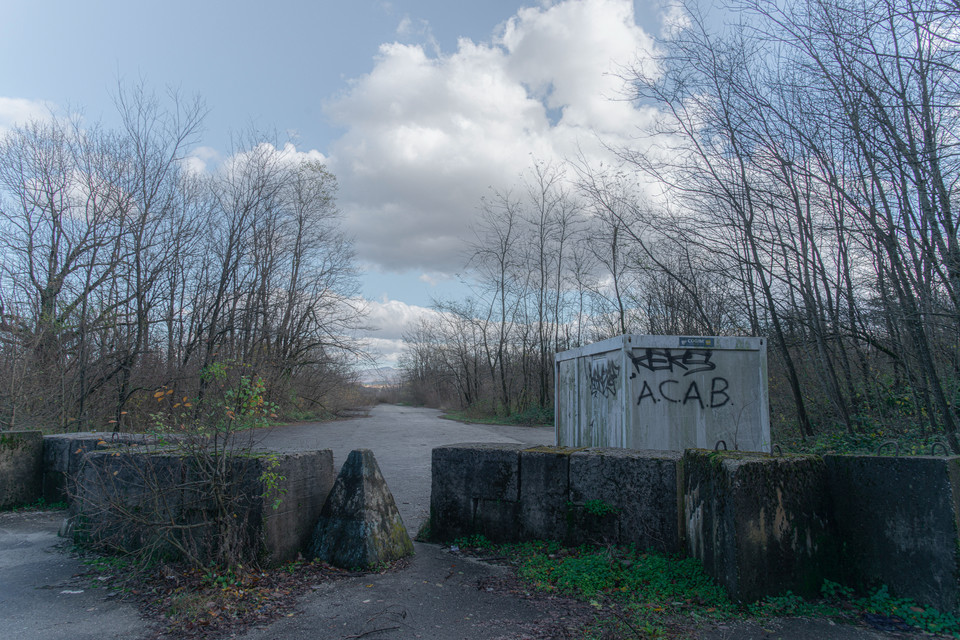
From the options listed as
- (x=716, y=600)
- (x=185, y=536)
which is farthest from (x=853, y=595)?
(x=185, y=536)

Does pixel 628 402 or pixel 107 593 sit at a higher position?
pixel 628 402

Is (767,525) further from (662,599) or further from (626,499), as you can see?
(626,499)

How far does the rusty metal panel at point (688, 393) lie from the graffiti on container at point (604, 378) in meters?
0.05

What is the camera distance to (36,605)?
158 inches

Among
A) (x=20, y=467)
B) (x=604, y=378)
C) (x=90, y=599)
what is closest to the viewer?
(x=90, y=599)

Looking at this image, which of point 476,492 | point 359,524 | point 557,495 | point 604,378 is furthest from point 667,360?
point 359,524

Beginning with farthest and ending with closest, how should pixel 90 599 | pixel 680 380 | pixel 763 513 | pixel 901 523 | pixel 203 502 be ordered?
1. pixel 680 380
2. pixel 203 502
3. pixel 90 599
4. pixel 763 513
5. pixel 901 523

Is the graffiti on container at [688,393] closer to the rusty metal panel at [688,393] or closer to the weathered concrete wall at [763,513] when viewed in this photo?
the rusty metal panel at [688,393]

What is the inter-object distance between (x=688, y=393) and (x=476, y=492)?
2813 millimetres

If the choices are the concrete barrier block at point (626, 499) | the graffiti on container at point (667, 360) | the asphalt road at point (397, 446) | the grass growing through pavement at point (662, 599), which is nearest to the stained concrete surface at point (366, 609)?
the grass growing through pavement at point (662, 599)

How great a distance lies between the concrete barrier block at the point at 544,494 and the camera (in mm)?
4949

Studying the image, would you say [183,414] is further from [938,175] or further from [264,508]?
[938,175]

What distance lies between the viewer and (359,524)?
15.4 feet

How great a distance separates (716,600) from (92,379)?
15.6 metres
